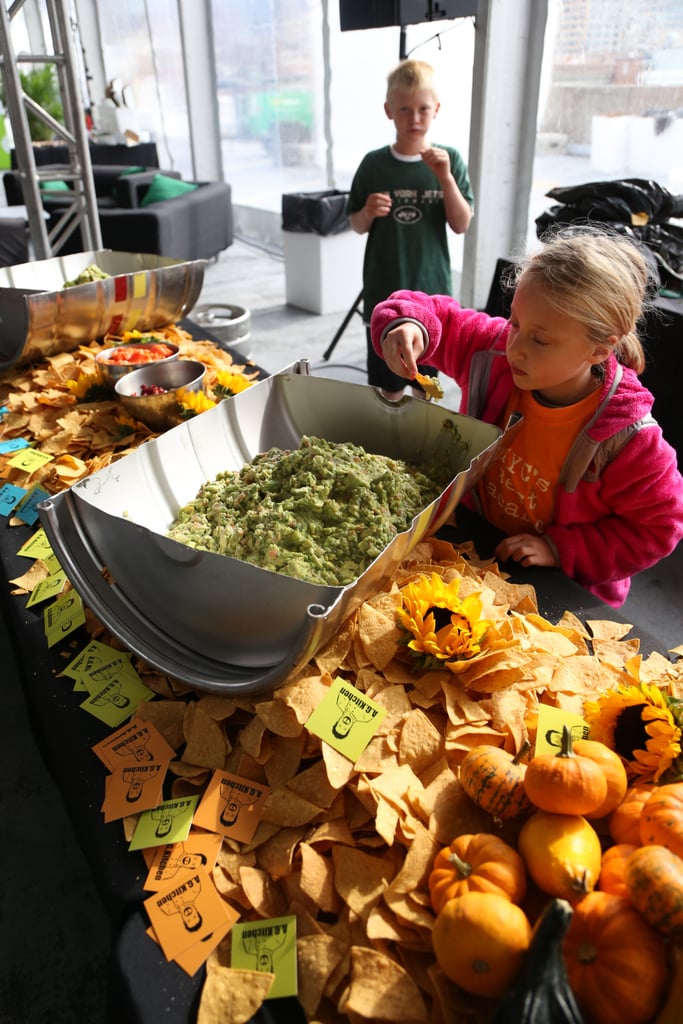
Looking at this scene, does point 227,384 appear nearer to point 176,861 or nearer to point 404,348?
point 404,348

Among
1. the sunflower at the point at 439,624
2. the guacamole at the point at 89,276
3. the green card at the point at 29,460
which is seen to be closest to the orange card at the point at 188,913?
the sunflower at the point at 439,624

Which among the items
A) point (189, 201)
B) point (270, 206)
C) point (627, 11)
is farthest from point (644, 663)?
point (270, 206)

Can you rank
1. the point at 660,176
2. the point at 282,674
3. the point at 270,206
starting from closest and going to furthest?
the point at 282,674 → the point at 660,176 → the point at 270,206

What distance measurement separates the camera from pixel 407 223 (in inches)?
102

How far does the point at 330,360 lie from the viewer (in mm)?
4176

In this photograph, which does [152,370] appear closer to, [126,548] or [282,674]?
[126,548]

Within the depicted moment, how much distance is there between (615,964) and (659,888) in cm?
7

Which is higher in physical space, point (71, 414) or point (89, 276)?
point (89, 276)

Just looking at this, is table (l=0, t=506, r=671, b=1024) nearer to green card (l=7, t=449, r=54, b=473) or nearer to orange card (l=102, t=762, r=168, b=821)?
orange card (l=102, t=762, r=168, b=821)

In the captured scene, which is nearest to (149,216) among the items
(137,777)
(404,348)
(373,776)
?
(404,348)

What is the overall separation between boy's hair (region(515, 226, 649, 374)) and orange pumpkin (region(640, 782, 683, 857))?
66 centimetres

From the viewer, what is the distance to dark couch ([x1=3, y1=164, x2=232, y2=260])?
5070 millimetres

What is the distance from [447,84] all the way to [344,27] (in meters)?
1.54

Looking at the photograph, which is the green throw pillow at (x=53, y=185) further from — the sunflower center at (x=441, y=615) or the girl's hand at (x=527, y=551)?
the sunflower center at (x=441, y=615)
